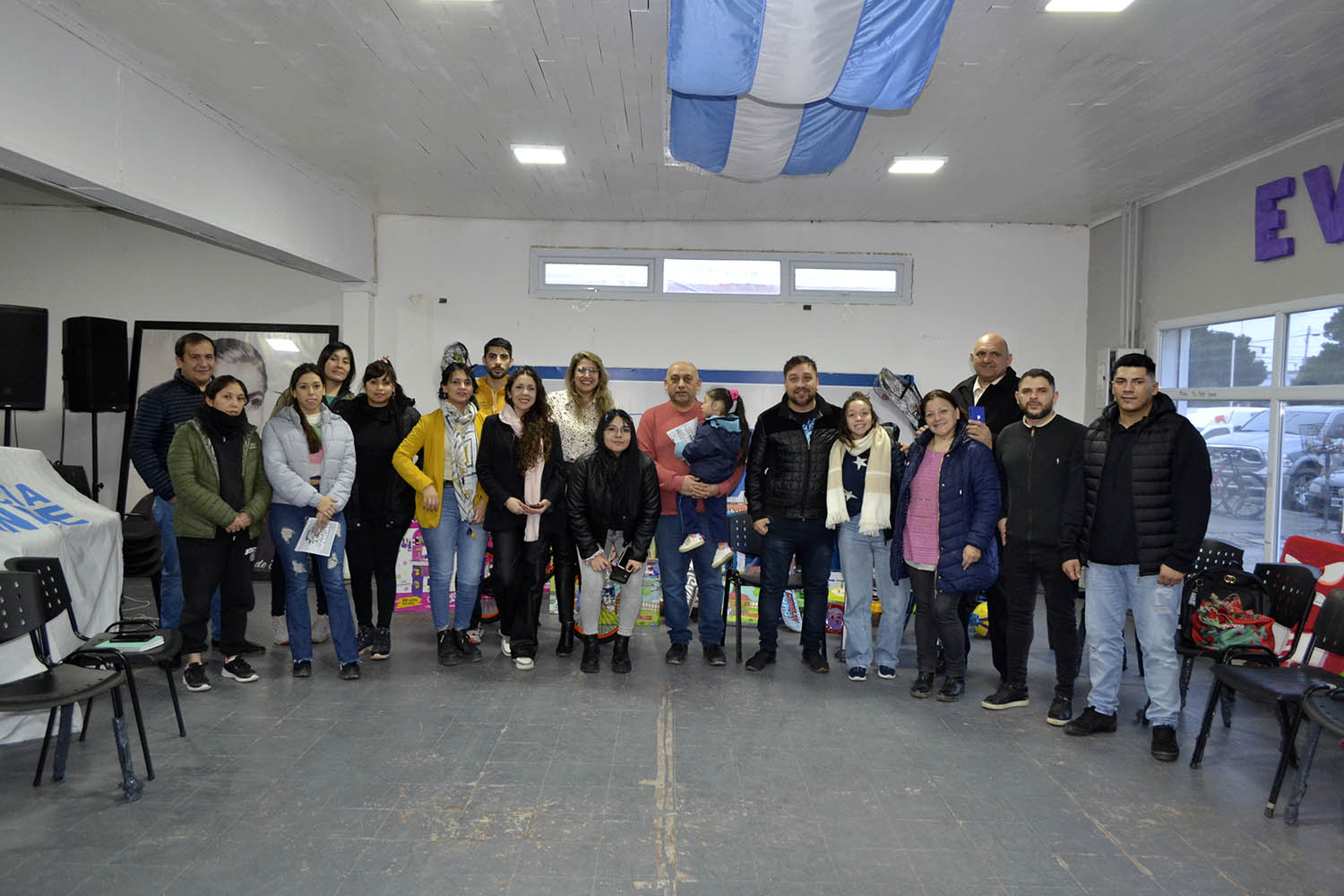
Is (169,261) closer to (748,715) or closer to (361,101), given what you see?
(361,101)

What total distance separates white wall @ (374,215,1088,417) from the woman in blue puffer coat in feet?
9.65

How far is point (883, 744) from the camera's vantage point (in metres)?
3.44

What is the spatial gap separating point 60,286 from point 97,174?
414 cm

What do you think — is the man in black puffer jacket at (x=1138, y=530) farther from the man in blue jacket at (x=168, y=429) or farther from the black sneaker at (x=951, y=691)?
the man in blue jacket at (x=168, y=429)

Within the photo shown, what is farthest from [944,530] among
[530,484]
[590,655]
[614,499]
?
[530,484]

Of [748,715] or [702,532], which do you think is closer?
[748,715]

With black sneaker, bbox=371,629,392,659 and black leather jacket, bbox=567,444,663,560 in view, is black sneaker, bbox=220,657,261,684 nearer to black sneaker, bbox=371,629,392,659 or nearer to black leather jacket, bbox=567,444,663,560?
black sneaker, bbox=371,629,392,659

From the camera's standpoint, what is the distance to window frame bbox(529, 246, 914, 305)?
6875mm

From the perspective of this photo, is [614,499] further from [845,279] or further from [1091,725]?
[845,279]

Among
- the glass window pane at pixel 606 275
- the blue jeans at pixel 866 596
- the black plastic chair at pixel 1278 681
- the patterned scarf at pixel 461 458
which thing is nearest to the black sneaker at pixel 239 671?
the patterned scarf at pixel 461 458

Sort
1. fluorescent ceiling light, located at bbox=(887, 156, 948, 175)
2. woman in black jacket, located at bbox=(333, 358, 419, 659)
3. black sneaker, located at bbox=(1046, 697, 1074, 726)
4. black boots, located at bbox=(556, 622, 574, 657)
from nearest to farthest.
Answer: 1. black sneaker, located at bbox=(1046, 697, 1074, 726)
2. woman in black jacket, located at bbox=(333, 358, 419, 659)
3. black boots, located at bbox=(556, 622, 574, 657)
4. fluorescent ceiling light, located at bbox=(887, 156, 948, 175)

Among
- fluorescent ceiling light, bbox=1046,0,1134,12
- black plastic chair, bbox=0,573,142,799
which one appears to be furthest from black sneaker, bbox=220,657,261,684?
fluorescent ceiling light, bbox=1046,0,1134,12

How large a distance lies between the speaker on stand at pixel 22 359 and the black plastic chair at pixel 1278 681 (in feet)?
21.6

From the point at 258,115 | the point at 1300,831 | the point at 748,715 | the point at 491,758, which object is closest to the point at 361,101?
the point at 258,115
